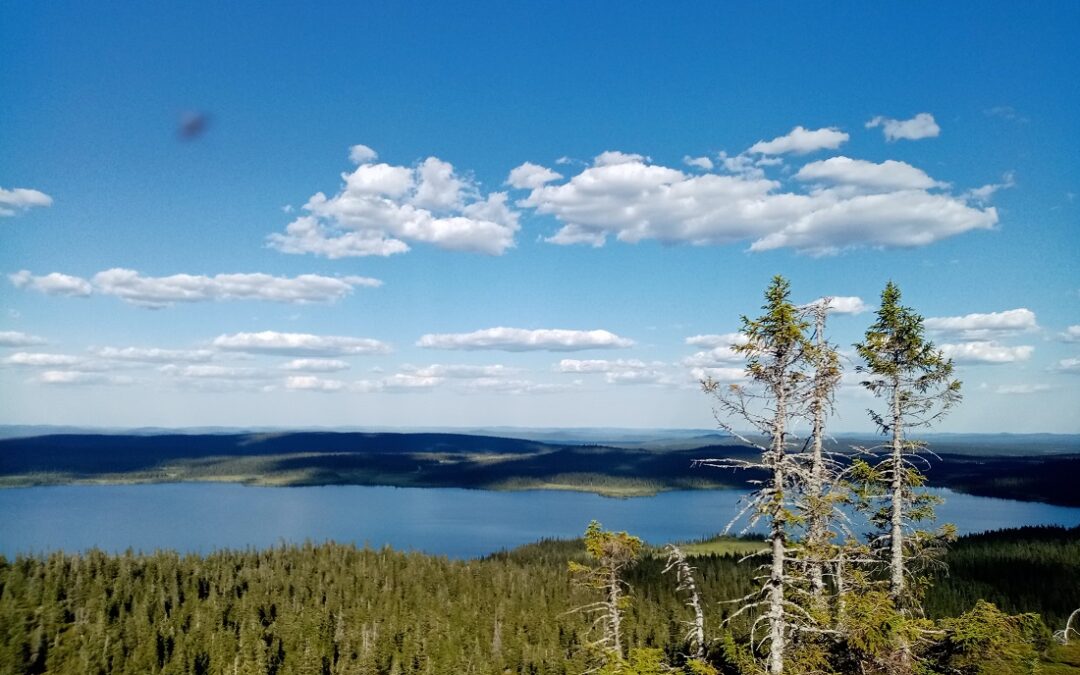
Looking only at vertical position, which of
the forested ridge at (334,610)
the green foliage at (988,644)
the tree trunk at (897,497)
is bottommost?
the forested ridge at (334,610)

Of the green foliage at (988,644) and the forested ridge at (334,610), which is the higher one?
the green foliage at (988,644)

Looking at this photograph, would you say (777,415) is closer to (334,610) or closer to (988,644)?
(988,644)

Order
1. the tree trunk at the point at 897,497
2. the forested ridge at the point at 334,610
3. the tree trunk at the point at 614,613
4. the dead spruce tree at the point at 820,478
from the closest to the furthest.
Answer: the dead spruce tree at the point at 820,478, the tree trunk at the point at 897,497, the tree trunk at the point at 614,613, the forested ridge at the point at 334,610

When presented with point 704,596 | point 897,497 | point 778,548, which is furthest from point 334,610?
point 778,548

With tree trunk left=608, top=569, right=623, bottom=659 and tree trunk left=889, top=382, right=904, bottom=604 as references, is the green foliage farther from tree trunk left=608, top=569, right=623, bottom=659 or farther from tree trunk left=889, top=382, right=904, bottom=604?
tree trunk left=608, top=569, right=623, bottom=659

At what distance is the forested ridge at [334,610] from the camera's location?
211 feet

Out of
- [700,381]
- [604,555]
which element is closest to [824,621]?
[700,381]

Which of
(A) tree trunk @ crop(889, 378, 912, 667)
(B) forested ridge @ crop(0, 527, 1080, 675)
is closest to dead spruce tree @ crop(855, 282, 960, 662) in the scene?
(A) tree trunk @ crop(889, 378, 912, 667)

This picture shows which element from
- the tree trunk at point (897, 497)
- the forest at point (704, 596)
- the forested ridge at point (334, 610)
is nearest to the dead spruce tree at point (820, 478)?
the forest at point (704, 596)

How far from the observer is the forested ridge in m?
64.4

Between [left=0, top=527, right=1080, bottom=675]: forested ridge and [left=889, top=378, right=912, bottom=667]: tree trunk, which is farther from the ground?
[left=889, top=378, right=912, bottom=667]: tree trunk

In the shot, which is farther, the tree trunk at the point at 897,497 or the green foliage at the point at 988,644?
the tree trunk at the point at 897,497

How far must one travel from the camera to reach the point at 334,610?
262 ft

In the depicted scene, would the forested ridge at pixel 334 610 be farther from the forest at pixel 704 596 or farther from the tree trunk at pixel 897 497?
the tree trunk at pixel 897 497
